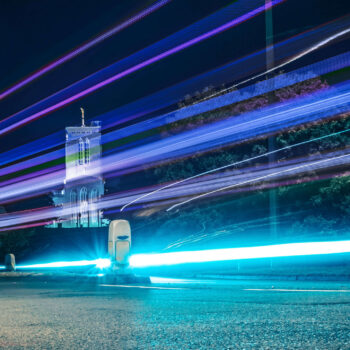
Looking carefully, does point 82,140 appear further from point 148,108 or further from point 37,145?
point 148,108

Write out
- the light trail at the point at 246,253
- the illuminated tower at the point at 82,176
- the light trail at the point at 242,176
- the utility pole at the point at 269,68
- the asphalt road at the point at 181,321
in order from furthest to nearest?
the illuminated tower at the point at 82,176, the light trail at the point at 242,176, the utility pole at the point at 269,68, the light trail at the point at 246,253, the asphalt road at the point at 181,321

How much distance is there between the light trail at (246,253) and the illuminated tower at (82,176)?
58547 mm

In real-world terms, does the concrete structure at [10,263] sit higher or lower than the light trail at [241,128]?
lower

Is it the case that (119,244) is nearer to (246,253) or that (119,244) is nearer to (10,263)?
(246,253)

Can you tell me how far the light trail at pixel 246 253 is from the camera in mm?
13812

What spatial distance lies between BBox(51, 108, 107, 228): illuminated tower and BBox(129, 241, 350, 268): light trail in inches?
2305

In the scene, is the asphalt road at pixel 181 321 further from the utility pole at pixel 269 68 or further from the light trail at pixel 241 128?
the light trail at pixel 241 128

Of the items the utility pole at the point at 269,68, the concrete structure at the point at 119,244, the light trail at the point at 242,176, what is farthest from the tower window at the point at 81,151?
the concrete structure at the point at 119,244

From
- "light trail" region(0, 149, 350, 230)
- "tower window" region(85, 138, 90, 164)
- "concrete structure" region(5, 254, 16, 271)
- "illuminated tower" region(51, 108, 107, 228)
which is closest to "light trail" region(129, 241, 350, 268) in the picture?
"light trail" region(0, 149, 350, 230)

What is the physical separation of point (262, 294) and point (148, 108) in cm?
2063

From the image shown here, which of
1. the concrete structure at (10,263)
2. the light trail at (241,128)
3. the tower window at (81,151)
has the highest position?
the tower window at (81,151)

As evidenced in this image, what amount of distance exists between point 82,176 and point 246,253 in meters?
67.6

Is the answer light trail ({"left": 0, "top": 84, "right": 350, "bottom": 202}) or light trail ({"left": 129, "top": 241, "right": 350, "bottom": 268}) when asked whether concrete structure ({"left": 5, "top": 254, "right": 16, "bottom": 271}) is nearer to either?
light trail ({"left": 0, "top": 84, "right": 350, "bottom": 202})

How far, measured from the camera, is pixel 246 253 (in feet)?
49.2
